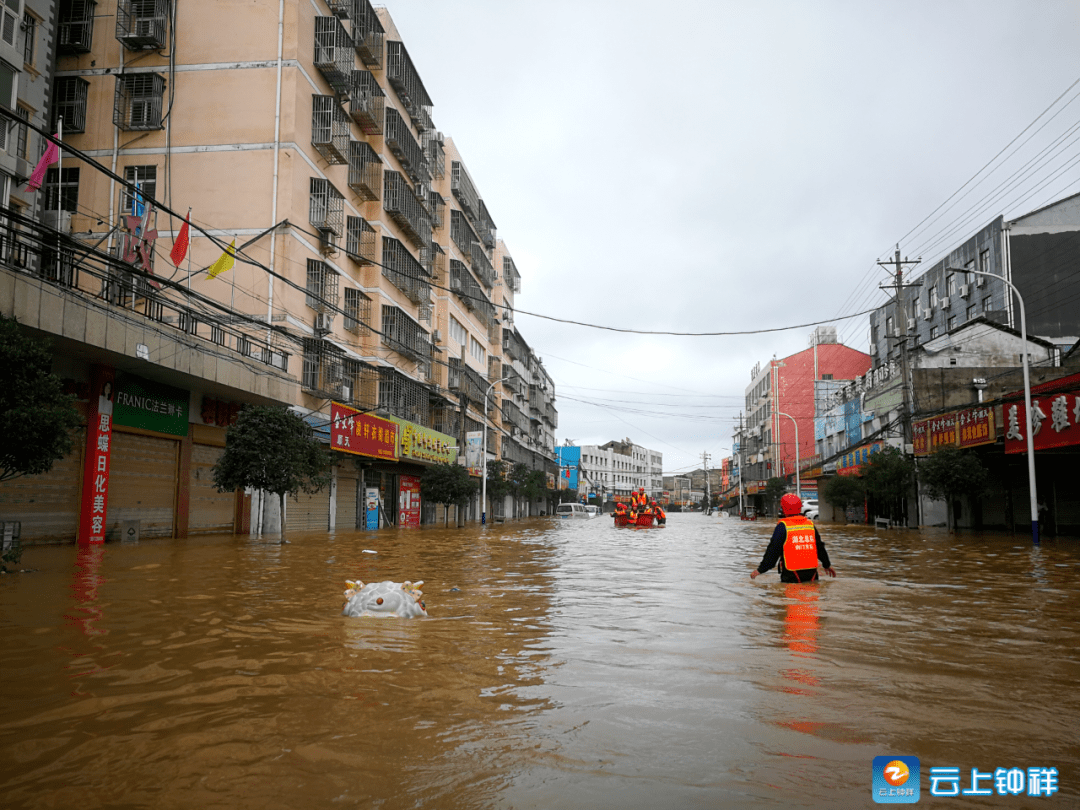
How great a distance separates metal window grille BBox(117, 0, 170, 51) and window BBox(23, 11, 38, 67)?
297cm

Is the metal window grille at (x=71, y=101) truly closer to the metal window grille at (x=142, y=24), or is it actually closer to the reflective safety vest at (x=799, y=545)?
the metal window grille at (x=142, y=24)

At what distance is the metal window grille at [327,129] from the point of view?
103 ft

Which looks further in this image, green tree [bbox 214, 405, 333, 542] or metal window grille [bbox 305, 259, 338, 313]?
metal window grille [bbox 305, 259, 338, 313]

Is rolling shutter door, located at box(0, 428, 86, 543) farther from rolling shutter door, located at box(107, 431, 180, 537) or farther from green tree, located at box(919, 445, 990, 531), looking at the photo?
green tree, located at box(919, 445, 990, 531)

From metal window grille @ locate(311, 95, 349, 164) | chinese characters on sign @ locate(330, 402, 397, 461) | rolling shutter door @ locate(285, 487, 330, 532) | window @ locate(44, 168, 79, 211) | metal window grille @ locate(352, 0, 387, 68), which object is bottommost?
rolling shutter door @ locate(285, 487, 330, 532)

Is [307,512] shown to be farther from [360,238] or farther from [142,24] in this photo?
[142,24]

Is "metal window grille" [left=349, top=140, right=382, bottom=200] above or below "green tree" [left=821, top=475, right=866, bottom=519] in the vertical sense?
above

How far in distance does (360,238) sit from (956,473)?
26987 mm

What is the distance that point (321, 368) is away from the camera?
103 ft

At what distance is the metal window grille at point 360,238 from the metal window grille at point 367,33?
297 inches

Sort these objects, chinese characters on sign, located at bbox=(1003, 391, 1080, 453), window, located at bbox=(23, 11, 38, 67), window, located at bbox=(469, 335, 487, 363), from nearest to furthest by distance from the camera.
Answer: chinese characters on sign, located at bbox=(1003, 391, 1080, 453) → window, located at bbox=(23, 11, 38, 67) → window, located at bbox=(469, 335, 487, 363)

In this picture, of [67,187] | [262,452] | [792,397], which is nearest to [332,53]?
[67,187]

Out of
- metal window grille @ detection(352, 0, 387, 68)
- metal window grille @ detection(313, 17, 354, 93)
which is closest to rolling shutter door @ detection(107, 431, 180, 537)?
metal window grille @ detection(313, 17, 354, 93)

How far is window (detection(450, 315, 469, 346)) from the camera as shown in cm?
5251
